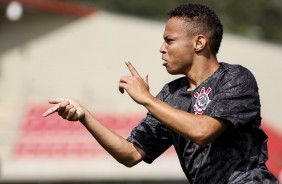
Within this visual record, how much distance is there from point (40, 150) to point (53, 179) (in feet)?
2.20

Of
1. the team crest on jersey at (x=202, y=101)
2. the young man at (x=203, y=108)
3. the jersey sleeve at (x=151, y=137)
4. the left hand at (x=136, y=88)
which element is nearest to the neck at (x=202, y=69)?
the young man at (x=203, y=108)

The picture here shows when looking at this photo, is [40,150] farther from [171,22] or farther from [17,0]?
[171,22]

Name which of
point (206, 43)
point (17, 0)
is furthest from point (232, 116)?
point (17, 0)

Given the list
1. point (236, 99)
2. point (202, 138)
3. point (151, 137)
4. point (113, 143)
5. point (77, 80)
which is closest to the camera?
point (202, 138)

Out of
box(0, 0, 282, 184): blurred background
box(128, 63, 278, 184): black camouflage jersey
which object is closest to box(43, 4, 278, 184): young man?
box(128, 63, 278, 184): black camouflage jersey

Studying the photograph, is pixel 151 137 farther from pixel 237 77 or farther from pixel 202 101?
pixel 237 77

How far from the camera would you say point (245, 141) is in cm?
450

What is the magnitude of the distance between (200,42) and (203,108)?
41cm

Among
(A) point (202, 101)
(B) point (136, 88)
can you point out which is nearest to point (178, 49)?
(A) point (202, 101)

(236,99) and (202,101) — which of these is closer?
(236,99)

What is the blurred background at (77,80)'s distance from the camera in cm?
1684

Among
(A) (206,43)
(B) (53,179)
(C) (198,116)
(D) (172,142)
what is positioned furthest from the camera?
(B) (53,179)

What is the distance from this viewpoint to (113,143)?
4.92m

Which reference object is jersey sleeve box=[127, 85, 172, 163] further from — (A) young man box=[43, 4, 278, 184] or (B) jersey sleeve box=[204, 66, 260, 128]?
(B) jersey sleeve box=[204, 66, 260, 128]
